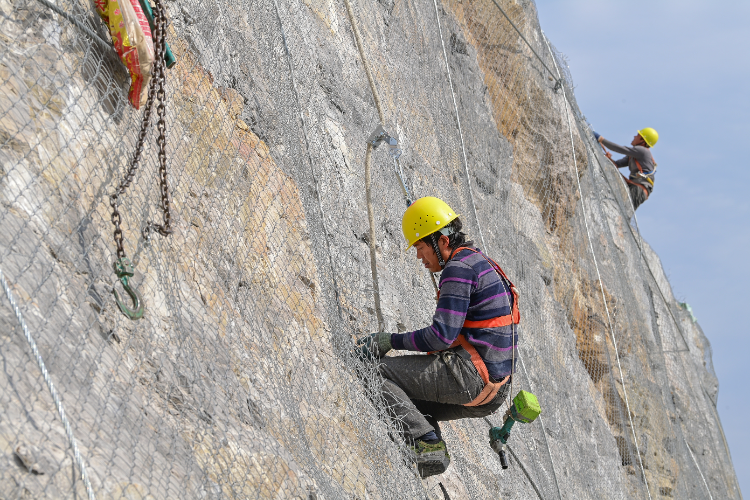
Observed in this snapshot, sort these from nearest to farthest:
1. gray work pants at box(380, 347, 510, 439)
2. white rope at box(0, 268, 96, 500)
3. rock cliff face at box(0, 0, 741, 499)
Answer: white rope at box(0, 268, 96, 500), rock cliff face at box(0, 0, 741, 499), gray work pants at box(380, 347, 510, 439)

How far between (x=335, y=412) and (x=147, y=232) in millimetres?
1325

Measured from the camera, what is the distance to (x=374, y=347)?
11.9 feet

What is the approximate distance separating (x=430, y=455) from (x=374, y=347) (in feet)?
2.13

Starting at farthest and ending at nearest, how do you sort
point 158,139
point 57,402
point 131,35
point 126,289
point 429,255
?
point 429,255 → point 131,35 → point 158,139 → point 126,289 → point 57,402

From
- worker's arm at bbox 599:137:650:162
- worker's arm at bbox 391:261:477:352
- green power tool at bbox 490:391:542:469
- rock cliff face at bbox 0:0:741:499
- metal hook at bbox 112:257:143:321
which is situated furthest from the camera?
worker's arm at bbox 599:137:650:162

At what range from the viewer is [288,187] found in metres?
3.97

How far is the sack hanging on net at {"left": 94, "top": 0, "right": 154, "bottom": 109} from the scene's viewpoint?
284 centimetres

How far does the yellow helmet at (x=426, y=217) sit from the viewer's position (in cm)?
364

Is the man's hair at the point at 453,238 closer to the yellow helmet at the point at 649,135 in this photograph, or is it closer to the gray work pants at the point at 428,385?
the gray work pants at the point at 428,385

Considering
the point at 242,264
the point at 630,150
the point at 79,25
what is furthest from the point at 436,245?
the point at 630,150

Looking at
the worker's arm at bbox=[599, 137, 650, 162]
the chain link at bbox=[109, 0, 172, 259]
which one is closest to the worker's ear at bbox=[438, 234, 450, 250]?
the chain link at bbox=[109, 0, 172, 259]

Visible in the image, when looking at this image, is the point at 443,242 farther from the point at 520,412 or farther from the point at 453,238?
the point at 520,412

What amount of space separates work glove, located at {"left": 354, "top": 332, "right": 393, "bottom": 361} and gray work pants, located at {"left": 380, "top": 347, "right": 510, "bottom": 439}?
0.23 ft

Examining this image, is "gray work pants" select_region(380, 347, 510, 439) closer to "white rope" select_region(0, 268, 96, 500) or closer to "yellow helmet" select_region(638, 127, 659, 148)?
"white rope" select_region(0, 268, 96, 500)
